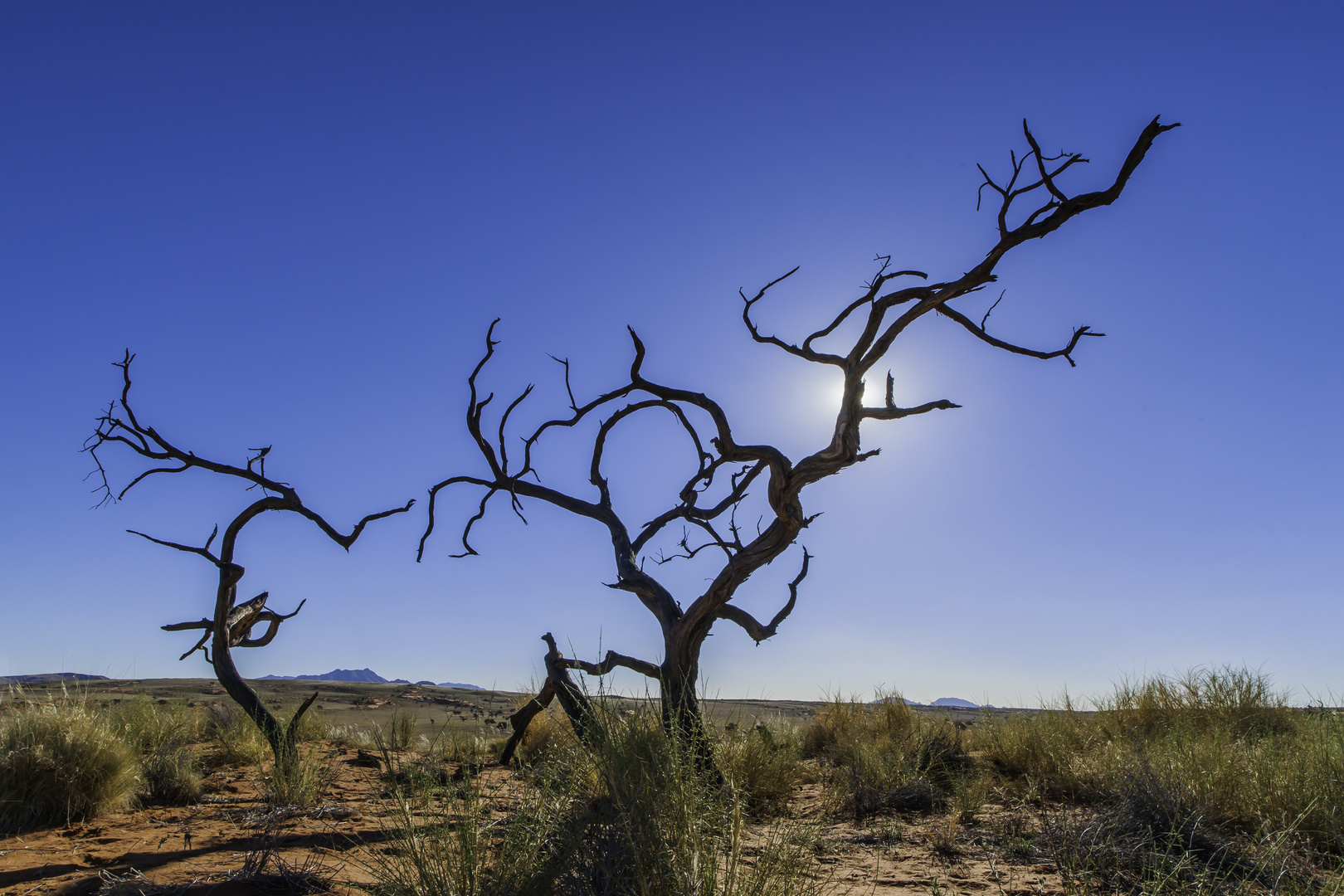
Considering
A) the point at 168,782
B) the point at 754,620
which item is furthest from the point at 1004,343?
the point at 168,782

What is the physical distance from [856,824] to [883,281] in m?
4.81

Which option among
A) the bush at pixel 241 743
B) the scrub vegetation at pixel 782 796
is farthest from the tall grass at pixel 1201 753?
the bush at pixel 241 743

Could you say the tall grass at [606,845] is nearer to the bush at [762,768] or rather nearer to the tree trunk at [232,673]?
the bush at [762,768]

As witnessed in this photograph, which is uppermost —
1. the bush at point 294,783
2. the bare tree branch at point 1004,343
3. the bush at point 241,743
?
the bare tree branch at point 1004,343

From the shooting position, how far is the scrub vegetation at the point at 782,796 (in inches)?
120

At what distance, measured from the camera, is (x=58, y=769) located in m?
5.61

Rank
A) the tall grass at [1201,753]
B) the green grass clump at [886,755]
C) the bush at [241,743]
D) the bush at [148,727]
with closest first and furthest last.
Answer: the tall grass at [1201,753]
the green grass clump at [886,755]
the bush at [148,727]
the bush at [241,743]

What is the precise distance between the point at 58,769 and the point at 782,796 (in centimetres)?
584

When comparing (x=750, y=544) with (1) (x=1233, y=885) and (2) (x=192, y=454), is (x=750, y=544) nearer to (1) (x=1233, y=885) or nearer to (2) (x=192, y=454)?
(1) (x=1233, y=885)

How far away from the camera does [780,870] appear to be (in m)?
2.87

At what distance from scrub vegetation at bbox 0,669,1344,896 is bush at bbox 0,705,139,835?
2 cm

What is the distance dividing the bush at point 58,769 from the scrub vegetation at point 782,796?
0.02 meters

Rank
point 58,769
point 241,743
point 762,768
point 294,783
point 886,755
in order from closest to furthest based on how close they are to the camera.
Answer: point 58,769 → point 294,783 → point 762,768 → point 886,755 → point 241,743

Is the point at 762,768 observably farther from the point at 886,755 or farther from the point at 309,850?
the point at 309,850
